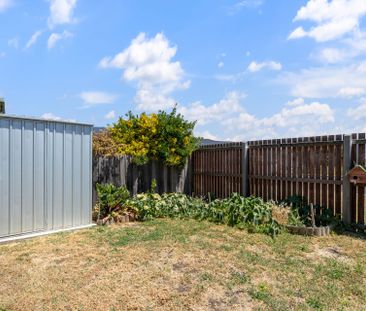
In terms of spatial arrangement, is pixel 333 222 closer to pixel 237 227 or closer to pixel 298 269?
pixel 237 227

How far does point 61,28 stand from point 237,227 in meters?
5.12

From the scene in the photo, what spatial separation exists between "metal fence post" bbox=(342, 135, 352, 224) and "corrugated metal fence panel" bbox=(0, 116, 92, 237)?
15.7 feet

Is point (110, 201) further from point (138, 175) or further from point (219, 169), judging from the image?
point (219, 169)

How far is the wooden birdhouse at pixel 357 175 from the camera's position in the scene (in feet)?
18.4

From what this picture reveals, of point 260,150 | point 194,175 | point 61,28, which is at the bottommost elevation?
point 194,175

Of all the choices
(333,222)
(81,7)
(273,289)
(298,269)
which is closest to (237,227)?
(333,222)

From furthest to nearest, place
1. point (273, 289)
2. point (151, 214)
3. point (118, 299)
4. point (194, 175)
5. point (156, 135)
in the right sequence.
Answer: point (194, 175) → point (156, 135) → point (151, 214) → point (273, 289) → point (118, 299)

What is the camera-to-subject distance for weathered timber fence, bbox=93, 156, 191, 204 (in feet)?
27.7

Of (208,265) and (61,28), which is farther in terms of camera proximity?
(61,28)

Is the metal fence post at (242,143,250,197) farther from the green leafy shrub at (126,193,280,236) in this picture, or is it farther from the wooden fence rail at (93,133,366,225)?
the green leafy shrub at (126,193,280,236)

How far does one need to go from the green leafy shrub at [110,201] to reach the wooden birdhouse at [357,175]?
4.39m

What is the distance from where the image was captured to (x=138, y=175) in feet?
29.9

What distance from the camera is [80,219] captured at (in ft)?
21.3

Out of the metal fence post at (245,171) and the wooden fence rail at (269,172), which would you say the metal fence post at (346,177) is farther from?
the metal fence post at (245,171)
